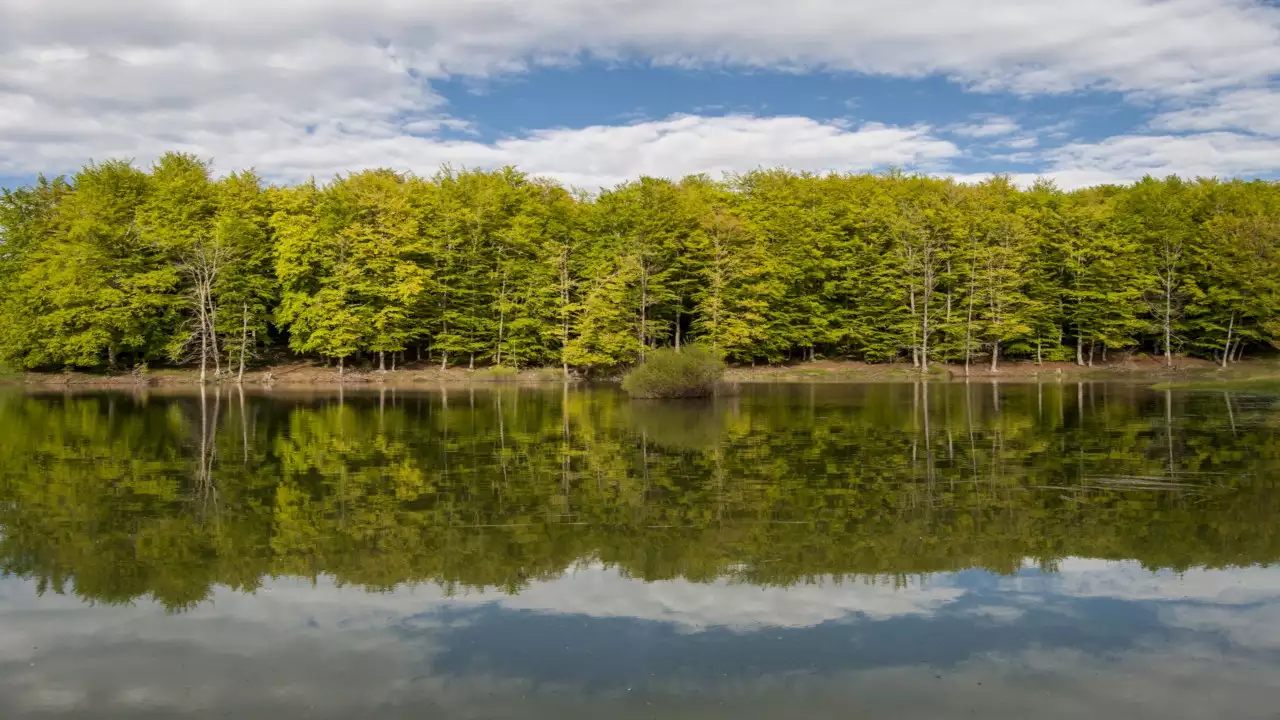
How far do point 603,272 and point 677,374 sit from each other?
985 inches

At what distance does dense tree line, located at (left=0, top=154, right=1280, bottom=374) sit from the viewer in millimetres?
61438

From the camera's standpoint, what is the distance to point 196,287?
62.7m

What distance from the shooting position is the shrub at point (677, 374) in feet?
131

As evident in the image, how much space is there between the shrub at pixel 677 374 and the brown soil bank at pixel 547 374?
16572 mm

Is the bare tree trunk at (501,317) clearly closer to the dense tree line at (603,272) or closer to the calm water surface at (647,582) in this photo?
the dense tree line at (603,272)

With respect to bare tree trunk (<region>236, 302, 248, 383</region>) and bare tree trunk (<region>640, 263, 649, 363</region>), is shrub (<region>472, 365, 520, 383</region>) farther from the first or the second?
bare tree trunk (<region>236, 302, 248, 383</region>)

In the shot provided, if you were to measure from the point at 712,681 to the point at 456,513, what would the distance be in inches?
302

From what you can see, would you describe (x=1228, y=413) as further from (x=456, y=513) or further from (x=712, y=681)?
(x=712, y=681)

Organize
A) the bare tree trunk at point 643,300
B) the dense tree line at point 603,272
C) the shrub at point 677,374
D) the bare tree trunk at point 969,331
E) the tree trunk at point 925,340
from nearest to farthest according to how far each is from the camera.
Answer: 1. the shrub at point 677,374
2. the bare tree trunk at point 643,300
3. the dense tree line at point 603,272
4. the tree trunk at point 925,340
5. the bare tree trunk at point 969,331

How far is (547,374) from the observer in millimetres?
62531

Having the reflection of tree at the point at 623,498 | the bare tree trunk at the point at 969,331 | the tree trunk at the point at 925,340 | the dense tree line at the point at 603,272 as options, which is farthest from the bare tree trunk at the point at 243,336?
the bare tree trunk at the point at 969,331

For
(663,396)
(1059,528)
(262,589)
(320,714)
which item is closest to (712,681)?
(320,714)

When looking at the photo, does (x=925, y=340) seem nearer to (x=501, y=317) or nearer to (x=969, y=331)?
(x=969, y=331)

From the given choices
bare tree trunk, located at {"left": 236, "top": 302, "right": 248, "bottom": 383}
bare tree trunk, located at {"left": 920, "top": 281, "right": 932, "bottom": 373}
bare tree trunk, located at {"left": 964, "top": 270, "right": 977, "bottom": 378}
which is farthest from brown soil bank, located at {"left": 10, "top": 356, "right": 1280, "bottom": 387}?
bare tree trunk, located at {"left": 964, "top": 270, "right": 977, "bottom": 378}
